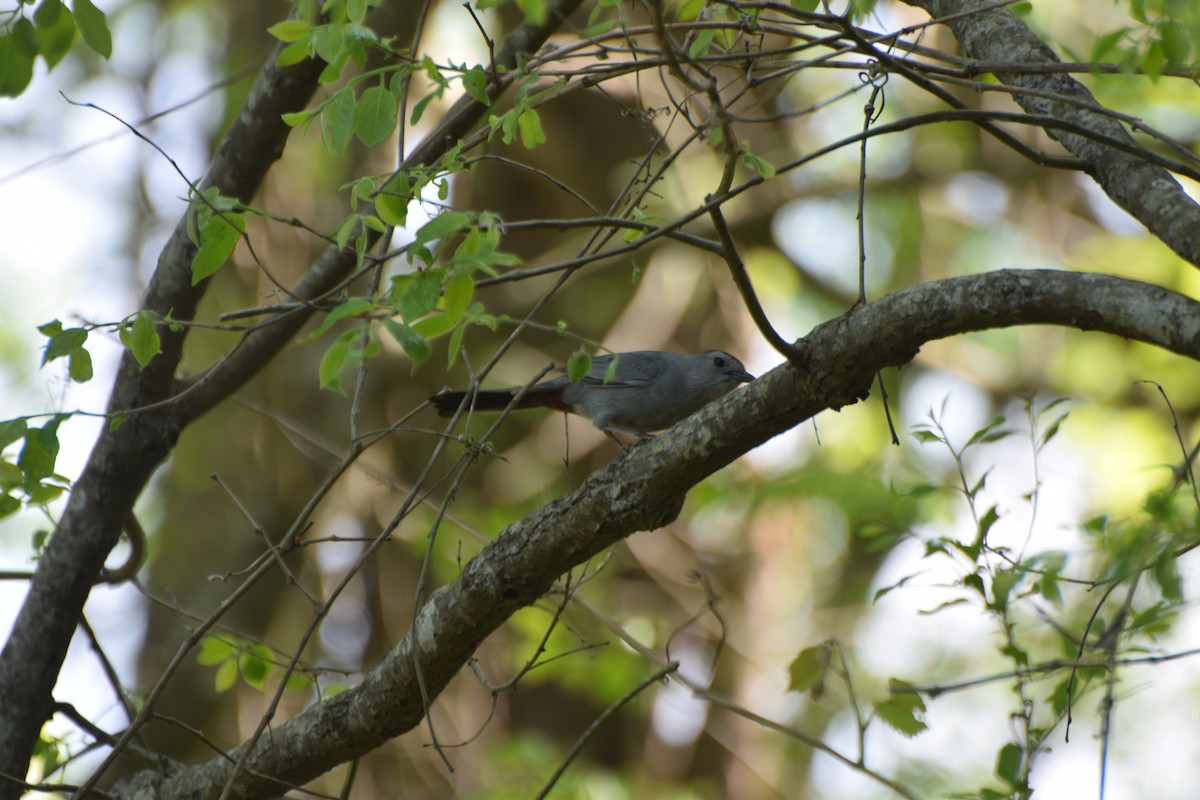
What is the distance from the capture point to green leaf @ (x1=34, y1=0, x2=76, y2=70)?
7.55ft

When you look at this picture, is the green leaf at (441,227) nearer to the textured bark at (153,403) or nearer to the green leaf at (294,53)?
the green leaf at (294,53)

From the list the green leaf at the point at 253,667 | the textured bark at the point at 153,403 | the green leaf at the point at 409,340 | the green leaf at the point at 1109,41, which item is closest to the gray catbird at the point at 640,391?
the textured bark at the point at 153,403

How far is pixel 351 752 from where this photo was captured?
340 cm

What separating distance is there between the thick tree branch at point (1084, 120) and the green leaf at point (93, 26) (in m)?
2.12

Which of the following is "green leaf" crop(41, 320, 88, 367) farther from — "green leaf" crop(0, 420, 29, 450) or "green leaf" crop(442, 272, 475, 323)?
"green leaf" crop(442, 272, 475, 323)

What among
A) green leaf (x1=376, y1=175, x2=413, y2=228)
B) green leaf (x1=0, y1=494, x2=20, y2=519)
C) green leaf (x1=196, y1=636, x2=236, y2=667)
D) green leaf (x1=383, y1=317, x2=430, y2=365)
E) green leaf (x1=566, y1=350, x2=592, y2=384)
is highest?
green leaf (x1=376, y1=175, x2=413, y2=228)

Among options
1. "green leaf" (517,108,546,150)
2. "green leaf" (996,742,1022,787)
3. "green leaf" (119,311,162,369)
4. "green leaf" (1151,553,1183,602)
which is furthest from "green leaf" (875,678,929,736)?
"green leaf" (119,311,162,369)

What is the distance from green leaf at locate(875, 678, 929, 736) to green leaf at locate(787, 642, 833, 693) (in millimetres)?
208

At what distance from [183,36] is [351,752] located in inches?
307

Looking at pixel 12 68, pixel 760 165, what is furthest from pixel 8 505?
pixel 760 165

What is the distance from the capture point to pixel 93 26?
2420 millimetres

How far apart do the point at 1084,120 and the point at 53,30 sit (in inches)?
107

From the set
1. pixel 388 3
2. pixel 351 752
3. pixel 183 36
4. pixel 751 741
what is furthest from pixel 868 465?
pixel 183 36

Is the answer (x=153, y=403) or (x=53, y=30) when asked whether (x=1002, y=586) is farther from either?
(x=153, y=403)
